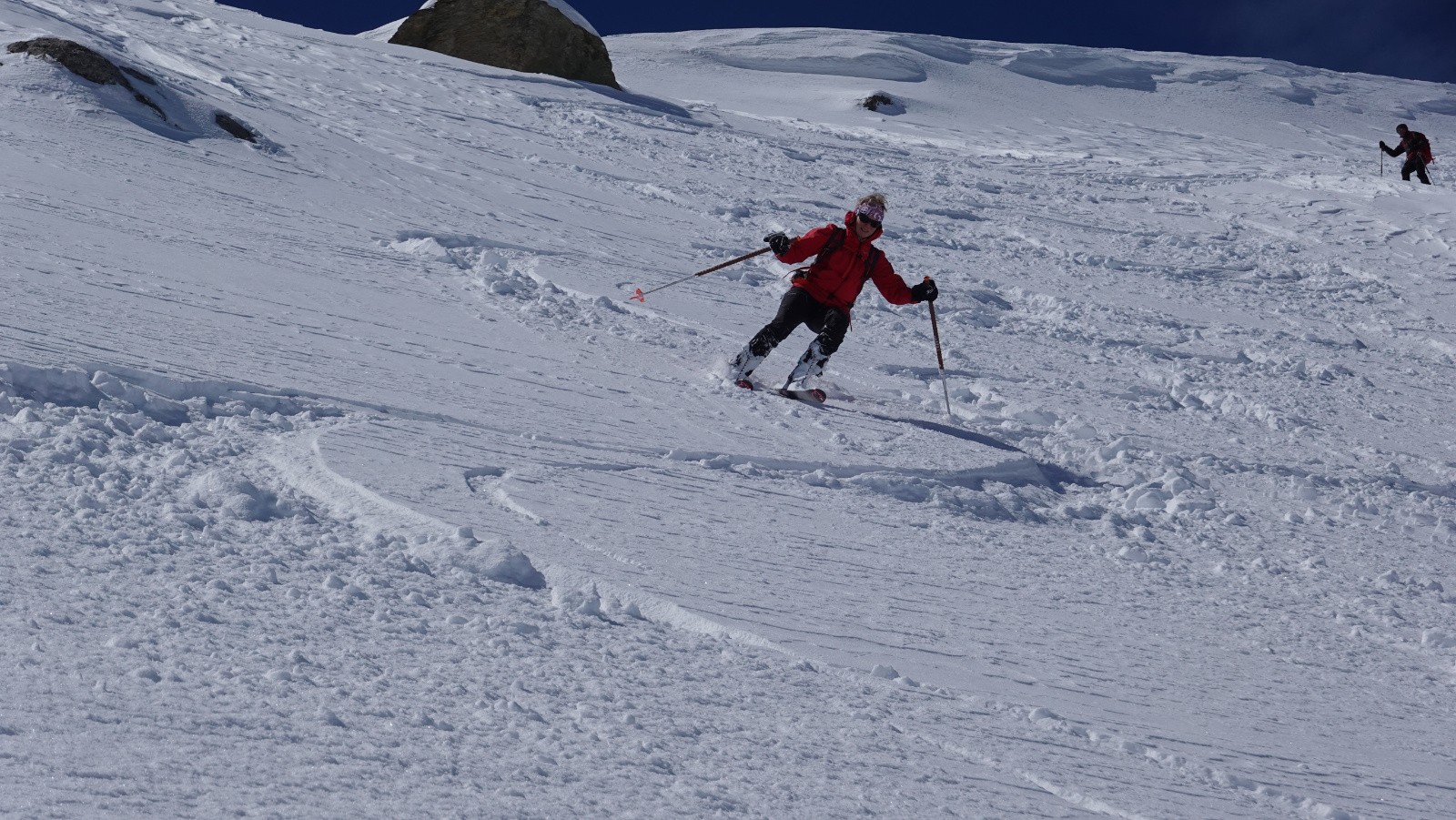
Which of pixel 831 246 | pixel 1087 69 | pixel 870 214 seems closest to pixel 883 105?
pixel 1087 69

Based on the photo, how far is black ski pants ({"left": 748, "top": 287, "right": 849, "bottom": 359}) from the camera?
20.3ft

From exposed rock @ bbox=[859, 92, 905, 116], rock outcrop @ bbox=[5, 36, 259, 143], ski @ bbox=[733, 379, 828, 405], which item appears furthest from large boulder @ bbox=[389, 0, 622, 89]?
ski @ bbox=[733, 379, 828, 405]

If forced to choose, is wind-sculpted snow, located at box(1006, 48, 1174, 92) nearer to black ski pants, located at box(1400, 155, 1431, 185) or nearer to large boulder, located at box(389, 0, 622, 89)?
black ski pants, located at box(1400, 155, 1431, 185)

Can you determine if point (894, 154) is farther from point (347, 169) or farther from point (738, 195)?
point (347, 169)

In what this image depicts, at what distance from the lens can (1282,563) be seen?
4.52 metres

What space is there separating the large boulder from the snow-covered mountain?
26.3 ft

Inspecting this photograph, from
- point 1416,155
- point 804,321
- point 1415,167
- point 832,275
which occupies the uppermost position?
point 1416,155

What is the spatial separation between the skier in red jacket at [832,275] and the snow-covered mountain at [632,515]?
16.2 inches

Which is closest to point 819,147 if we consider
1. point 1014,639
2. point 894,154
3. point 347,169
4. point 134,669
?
point 894,154

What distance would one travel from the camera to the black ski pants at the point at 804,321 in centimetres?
619

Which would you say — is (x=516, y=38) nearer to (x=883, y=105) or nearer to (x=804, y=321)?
(x=883, y=105)

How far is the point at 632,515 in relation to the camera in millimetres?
3850

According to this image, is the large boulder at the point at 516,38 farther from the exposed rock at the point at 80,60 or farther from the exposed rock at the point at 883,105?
the exposed rock at the point at 80,60

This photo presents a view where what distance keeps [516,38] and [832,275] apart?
13743 millimetres
